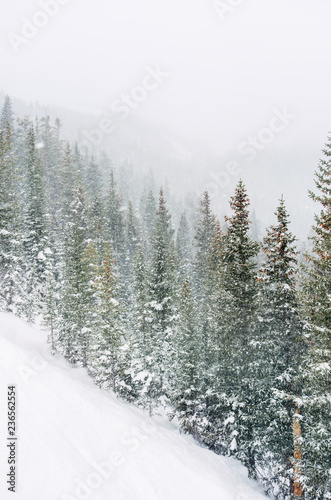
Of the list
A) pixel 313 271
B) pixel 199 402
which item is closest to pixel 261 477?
A: pixel 199 402

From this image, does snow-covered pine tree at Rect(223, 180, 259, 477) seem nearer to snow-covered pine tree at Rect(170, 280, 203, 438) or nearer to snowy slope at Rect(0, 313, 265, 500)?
snowy slope at Rect(0, 313, 265, 500)

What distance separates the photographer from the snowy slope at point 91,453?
932cm

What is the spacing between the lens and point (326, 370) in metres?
12.0

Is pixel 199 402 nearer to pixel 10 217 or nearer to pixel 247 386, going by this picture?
pixel 247 386

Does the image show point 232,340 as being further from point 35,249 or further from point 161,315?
point 35,249

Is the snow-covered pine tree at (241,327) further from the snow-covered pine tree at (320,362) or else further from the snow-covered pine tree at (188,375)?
the snow-covered pine tree at (320,362)

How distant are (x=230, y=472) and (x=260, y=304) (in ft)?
29.2

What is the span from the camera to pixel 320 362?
12.5 meters

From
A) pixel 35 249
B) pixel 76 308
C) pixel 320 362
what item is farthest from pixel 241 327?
→ pixel 35 249

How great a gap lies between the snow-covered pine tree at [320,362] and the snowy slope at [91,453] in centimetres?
365

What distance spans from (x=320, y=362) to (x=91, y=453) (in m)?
9.83

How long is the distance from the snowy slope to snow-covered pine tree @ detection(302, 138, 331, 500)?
12.0 feet

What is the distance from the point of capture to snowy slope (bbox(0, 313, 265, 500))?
30.6ft

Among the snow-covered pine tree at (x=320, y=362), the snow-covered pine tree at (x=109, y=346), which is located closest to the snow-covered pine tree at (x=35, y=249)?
the snow-covered pine tree at (x=109, y=346)
